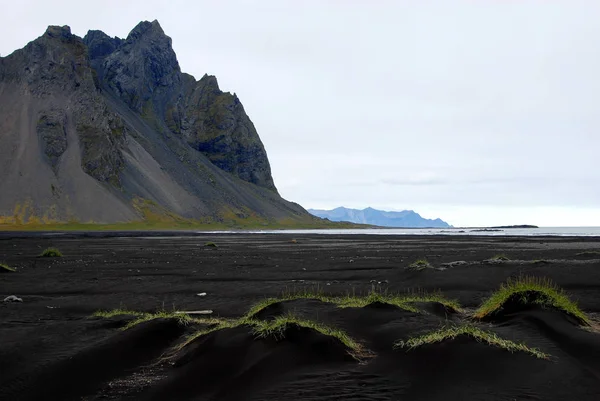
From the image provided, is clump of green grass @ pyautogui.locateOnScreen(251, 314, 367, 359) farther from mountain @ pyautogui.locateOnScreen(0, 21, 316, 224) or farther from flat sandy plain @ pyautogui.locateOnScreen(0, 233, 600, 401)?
mountain @ pyautogui.locateOnScreen(0, 21, 316, 224)

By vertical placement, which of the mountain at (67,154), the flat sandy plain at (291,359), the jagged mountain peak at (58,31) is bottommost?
the flat sandy plain at (291,359)

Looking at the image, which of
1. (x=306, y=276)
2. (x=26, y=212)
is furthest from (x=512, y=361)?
(x=26, y=212)

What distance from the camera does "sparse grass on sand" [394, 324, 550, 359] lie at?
929 cm

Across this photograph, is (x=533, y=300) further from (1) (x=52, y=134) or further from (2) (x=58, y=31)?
(2) (x=58, y=31)

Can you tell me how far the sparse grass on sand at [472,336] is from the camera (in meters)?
9.29

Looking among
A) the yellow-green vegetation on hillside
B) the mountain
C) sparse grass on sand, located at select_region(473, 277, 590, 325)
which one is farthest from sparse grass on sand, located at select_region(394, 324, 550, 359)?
the mountain

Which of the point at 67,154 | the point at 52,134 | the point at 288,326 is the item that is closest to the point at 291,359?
the point at 288,326

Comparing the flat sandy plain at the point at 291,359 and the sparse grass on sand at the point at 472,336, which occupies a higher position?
the sparse grass on sand at the point at 472,336

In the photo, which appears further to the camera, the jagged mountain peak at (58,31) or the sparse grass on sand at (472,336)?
the jagged mountain peak at (58,31)

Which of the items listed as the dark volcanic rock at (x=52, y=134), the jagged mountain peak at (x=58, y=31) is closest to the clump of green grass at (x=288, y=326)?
the dark volcanic rock at (x=52, y=134)

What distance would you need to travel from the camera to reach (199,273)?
30625 millimetres

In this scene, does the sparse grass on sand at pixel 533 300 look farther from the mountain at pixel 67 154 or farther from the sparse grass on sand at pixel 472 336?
the mountain at pixel 67 154

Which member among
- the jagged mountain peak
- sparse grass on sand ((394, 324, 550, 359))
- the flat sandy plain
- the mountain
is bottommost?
the flat sandy plain

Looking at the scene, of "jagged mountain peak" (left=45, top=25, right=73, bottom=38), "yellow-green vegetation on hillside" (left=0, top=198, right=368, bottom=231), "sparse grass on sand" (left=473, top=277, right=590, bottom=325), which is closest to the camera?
"sparse grass on sand" (left=473, top=277, right=590, bottom=325)
